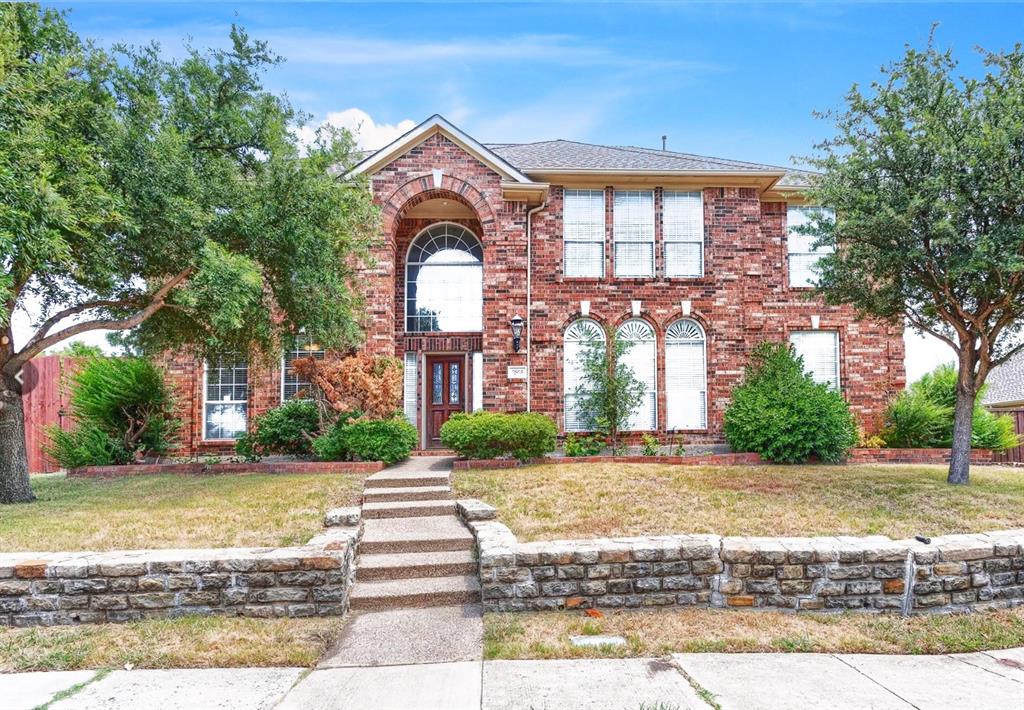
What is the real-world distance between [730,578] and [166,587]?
4.46 m

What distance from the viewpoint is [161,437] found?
12453 millimetres

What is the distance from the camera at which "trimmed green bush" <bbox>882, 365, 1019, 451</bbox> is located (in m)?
13.3

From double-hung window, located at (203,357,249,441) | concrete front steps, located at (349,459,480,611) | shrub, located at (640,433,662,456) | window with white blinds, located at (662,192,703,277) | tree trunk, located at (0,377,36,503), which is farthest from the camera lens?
window with white blinds, located at (662,192,703,277)

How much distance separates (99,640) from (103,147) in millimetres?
6776

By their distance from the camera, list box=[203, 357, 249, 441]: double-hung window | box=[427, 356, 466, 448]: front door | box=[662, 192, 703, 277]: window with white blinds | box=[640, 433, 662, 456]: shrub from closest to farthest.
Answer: box=[640, 433, 662, 456]: shrub < box=[203, 357, 249, 441]: double-hung window < box=[662, 192, 703, 277]: window with white blinds < box=[427, 356, 466, 448]: front door

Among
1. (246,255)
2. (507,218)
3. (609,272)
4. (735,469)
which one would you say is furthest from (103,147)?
(735,469)

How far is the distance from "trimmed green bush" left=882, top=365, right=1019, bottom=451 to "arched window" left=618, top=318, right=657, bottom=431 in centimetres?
518

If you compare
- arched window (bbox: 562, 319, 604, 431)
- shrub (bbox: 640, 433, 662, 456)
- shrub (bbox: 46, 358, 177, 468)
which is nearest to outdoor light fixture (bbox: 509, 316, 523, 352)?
arched window (bbox: 562, 319, 604, 431)

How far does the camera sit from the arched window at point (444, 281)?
14516 millimetres

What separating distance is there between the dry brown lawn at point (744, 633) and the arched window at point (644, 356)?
8.87 meters

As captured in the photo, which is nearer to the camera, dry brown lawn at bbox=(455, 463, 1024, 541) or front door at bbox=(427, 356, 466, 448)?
dry brown lawn at bbox=(455, 463, 1024, 541)

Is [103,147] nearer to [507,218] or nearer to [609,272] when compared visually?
[507,218]

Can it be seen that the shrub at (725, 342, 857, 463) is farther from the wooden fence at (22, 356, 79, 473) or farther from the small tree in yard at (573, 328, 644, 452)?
the wooden fence at (22, 356, 79, 473)

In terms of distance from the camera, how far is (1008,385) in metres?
23.6
